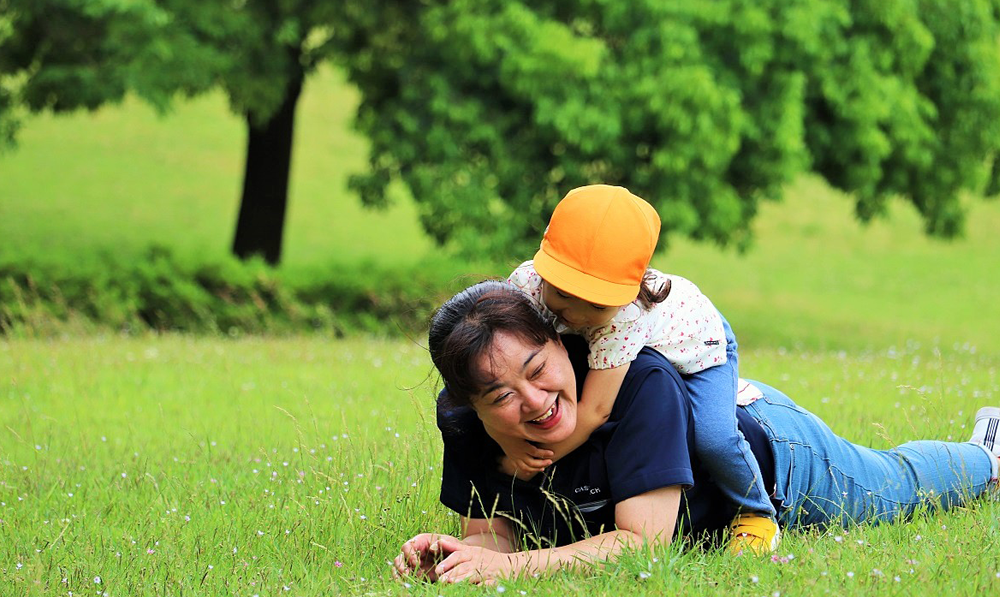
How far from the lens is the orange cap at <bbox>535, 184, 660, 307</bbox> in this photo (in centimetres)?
328

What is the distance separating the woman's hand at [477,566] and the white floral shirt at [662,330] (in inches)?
26.5

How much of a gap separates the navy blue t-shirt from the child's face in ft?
0.67

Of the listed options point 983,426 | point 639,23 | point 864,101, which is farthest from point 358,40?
point 983,426

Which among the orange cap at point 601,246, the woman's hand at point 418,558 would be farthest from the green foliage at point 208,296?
the orange cap at point 601,246

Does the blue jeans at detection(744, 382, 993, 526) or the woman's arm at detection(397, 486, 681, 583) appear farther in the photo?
the blue jeans at detection(744, 382, 993, 526)

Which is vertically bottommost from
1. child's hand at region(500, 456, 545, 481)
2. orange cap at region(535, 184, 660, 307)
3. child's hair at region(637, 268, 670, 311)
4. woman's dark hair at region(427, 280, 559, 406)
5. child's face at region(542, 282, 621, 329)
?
child's hand at region(500, 456, 545, 481)

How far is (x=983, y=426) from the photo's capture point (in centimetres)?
462

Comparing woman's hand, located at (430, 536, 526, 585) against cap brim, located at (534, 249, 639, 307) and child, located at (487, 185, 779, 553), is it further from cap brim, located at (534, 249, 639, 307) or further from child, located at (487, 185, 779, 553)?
cap brim, located at (534, 249, 639, 307)

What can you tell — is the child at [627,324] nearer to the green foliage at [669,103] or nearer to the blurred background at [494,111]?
the blurred background at [494,111]

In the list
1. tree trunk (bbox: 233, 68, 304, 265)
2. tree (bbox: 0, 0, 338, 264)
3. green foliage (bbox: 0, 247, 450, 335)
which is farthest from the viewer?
tree trunk (bbox: 233, 68, 304, 265)

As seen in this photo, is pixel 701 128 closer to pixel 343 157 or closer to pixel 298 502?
pixel 298 502

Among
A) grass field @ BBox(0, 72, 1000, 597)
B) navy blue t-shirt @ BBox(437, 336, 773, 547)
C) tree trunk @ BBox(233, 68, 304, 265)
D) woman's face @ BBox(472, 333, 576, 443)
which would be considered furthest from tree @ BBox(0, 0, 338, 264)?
woman's face @ BBox(472, 333, 576, 443)

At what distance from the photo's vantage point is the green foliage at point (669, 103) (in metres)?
13.4

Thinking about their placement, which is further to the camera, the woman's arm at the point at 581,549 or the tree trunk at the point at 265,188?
the tree trunk at the point at 265,188
